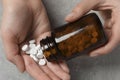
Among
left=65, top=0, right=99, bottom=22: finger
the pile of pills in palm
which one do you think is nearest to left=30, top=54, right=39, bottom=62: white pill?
the pile of pills in palm

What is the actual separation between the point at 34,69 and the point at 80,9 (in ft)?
0.58

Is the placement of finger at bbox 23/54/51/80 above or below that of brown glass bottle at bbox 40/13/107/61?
below

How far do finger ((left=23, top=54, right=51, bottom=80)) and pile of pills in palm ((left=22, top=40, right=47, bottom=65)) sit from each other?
0.4 inches

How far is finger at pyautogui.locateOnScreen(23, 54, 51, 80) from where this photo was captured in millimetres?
556

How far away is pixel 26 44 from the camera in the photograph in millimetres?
580

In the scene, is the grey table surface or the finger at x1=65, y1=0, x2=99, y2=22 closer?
the finger at x1=65, y1=0, x2=99, y2=22

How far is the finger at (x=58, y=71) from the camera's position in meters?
0.55

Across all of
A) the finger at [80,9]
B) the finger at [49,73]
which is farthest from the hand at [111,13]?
the finger at [49,73]

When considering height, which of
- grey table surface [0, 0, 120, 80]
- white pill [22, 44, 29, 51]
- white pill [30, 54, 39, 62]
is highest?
white pill [22, 44, 29, 51]

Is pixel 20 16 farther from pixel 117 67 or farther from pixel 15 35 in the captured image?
pixel 117 67

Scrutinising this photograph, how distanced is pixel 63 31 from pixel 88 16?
0.21ft

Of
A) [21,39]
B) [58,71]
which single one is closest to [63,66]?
[58,71]

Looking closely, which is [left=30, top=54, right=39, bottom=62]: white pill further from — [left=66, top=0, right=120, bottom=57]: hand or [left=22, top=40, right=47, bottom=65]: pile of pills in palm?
[left=66, top=0, right=120, bottom=57]: hand

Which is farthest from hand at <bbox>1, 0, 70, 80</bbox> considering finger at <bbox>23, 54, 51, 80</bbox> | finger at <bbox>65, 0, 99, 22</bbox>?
finger at <bbox>65, 0, 99, 22</bbox>
